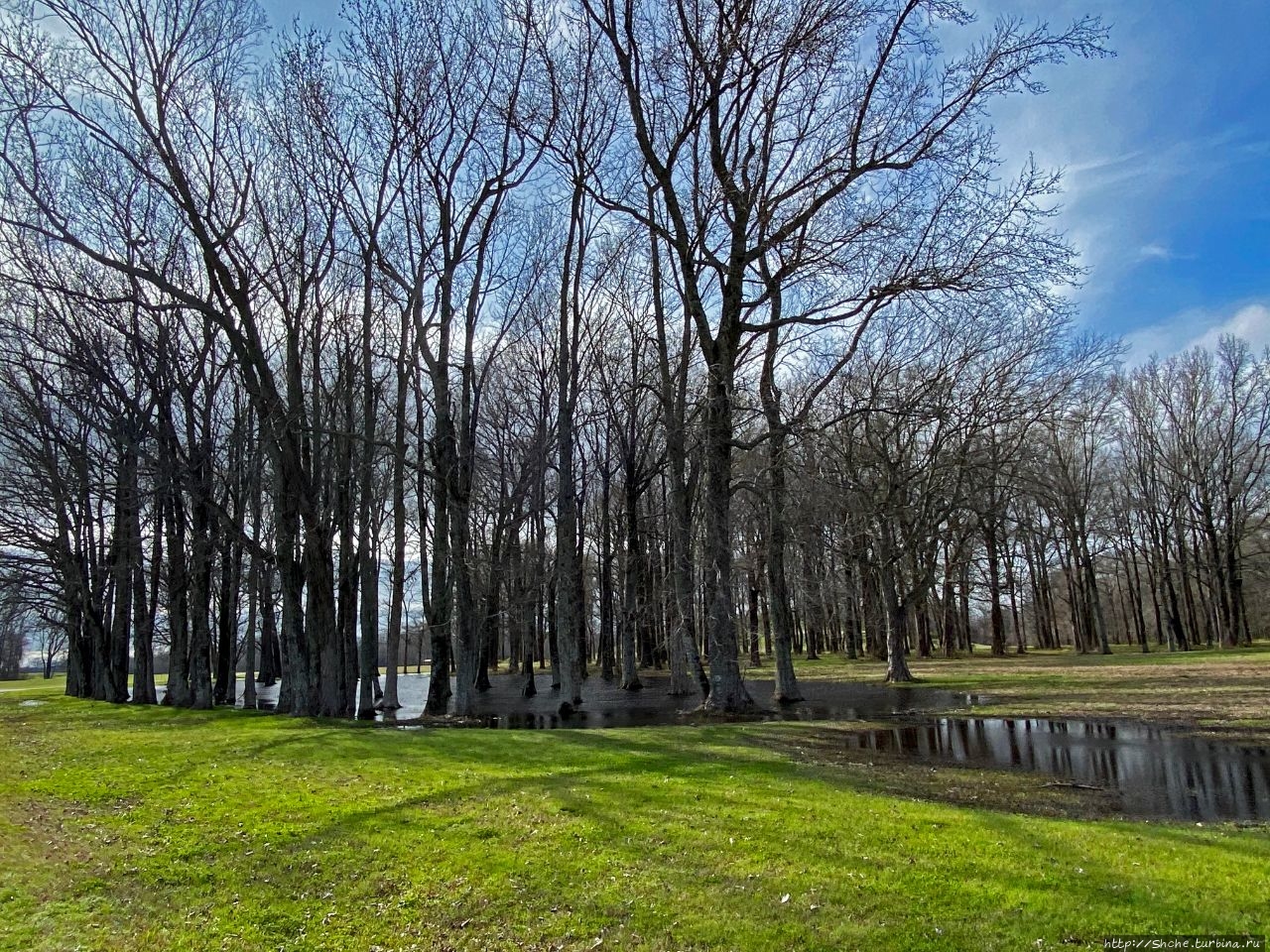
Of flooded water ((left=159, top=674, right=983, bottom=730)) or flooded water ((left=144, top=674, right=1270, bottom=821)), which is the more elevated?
flooded water ((left=144, top=674, right=1270, bottom=821))

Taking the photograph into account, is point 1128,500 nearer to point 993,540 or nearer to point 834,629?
point 993,540

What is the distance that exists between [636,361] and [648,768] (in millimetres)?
21301

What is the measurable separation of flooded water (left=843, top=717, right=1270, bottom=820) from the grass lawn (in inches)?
40.7

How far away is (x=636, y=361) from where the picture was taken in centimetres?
2978

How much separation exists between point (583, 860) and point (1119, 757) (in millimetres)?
9506

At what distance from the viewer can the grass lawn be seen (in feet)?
16.4

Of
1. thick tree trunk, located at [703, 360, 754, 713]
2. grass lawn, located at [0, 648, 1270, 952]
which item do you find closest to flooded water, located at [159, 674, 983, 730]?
thick tree trunk, located at [703, 360, 754, 713]

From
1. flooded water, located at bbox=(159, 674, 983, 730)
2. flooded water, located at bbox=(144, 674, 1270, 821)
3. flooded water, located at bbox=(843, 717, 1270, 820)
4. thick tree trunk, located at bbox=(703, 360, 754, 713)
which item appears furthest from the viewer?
flooded water, located at bbox=(159, 674, 983, 730)

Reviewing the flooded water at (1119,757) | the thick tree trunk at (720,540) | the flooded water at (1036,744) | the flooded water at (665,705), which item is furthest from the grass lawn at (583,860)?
the flooded water at (665,705)

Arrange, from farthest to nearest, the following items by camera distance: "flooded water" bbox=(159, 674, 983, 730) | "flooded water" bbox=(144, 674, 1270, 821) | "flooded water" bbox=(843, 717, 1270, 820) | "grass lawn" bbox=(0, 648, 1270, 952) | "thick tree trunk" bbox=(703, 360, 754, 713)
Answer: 1. "flooded water" bbox=(159, 674, 983, 730)
2. "thick tree trunk" bbox=(703, 360, 754, 713)
3. "flooded water" bbox=(144, 674, 1270, 821)
4. "flooded water" bbox=(843, 717, 1270, 820)
5. "grass lawn" bbox=(0, 648, 1270, 952)

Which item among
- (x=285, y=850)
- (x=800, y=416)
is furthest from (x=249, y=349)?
(x=285, y=850)

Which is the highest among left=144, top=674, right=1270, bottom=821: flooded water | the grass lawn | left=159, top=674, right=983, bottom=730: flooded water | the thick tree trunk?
the thick tree trunk

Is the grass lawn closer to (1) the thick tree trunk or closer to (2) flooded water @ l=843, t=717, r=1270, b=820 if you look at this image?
(2) flooded water @ l=843, t=717, r=1270, b=820

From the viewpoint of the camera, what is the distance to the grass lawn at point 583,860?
500cm
